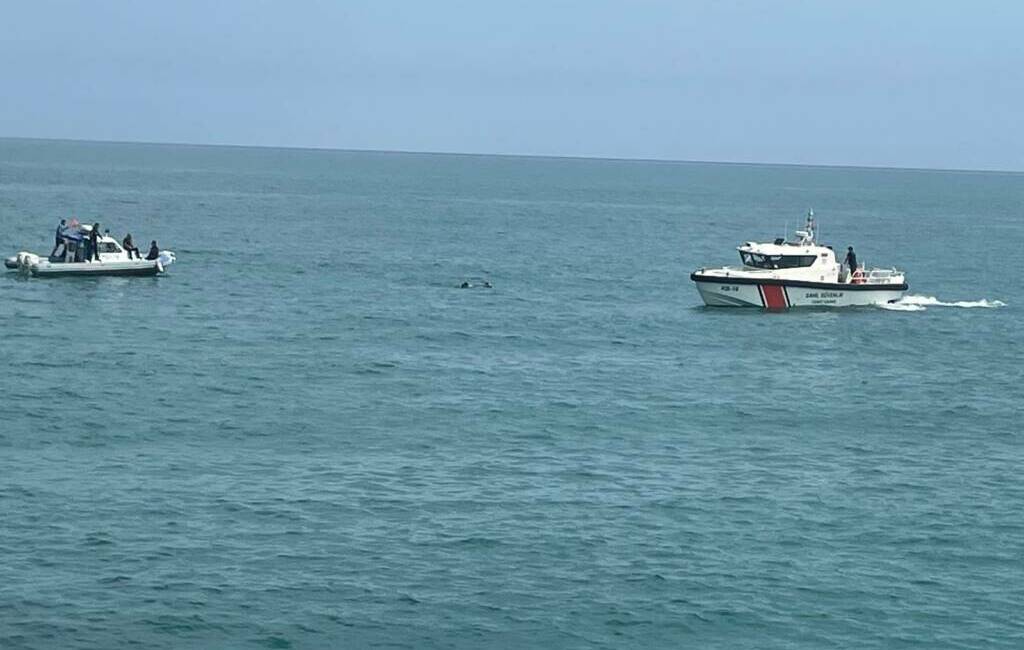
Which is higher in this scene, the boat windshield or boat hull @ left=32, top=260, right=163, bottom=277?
the boat windshield

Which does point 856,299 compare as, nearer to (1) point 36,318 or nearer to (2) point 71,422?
(1) point 36,318

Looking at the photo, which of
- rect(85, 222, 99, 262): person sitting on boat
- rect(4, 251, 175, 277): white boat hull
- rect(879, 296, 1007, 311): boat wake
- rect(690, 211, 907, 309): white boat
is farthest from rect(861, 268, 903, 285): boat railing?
rect(85, 222, 99, 262): person sitting on boat

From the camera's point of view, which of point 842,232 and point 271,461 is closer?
point 271,461

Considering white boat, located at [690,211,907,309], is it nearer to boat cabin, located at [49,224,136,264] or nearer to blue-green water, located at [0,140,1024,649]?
blue-green water, located at [0,140,1024,649]

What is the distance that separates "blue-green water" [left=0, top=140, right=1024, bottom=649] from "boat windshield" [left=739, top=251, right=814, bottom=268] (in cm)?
231

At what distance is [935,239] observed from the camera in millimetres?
146875

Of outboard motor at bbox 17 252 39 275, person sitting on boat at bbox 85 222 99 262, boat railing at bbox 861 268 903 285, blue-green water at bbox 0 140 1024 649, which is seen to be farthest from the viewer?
person sitting on boat at bbox 85 222 99 262

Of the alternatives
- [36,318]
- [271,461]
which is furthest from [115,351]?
[271,461]

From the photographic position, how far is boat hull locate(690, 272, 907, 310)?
76.2 metres

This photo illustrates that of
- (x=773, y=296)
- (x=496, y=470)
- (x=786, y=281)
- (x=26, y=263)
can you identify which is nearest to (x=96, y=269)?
(x=26, y=263)

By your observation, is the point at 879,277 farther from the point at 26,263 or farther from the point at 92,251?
the point at 26,263

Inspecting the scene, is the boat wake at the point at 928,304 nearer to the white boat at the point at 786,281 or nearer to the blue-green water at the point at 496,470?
the blue-green water at the point at 496,470

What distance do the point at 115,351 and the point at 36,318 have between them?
9.99 meters

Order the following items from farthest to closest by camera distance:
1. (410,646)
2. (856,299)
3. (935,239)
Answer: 1. (935,239)
2. (856,299)
3. (410,646)
